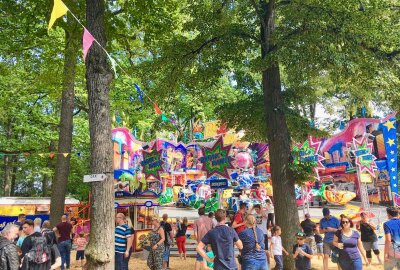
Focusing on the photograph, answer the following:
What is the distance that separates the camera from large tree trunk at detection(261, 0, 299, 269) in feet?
32.2

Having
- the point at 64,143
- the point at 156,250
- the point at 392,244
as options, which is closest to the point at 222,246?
the point at 392,244

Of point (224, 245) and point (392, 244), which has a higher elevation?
point (224, 245)

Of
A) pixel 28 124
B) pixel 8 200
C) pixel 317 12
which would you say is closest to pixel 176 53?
pixel 317 12

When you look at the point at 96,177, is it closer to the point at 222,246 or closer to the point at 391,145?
the point at 222,246

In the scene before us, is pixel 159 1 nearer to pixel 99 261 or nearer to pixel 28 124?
pixel 99 261

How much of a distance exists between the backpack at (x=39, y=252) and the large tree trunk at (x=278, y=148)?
244 inches

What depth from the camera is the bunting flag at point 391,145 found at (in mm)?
17031

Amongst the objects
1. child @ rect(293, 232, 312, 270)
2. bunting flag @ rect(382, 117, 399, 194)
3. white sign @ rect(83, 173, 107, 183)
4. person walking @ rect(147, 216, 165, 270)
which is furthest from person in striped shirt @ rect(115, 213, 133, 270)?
Answer: bunting flag @ rect(382, 117, 399, 194)

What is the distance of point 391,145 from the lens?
57.1 feet

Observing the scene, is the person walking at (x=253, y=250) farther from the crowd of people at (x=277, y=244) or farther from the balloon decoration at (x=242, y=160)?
the balloon decoration at (x=242, y=160)

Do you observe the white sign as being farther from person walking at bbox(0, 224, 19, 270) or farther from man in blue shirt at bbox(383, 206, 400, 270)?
man in blue shirt at bbox(383, 206, 400, 270)

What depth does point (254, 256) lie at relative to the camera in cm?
622

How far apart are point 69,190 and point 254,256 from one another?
2688 centimetres

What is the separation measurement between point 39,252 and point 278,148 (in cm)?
679
